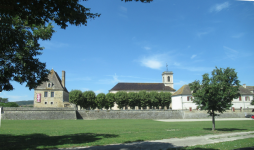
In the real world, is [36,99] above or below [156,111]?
above

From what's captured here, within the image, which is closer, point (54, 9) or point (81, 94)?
point (54, 9)

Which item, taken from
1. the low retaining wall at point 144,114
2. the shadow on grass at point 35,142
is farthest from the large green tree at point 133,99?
the shadow on grass at point 35,142

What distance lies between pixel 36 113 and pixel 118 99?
3189cm

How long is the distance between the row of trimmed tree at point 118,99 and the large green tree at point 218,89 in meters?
50.3

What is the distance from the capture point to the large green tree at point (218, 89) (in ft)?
64.3

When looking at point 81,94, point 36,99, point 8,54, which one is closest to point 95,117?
point 81,94

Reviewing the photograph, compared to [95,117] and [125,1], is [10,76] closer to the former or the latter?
[125,1]

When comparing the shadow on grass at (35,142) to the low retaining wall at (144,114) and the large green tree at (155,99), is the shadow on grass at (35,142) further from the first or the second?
the large green tree at (155,99)

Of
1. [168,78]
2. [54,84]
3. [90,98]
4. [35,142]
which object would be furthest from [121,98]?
[35,142]

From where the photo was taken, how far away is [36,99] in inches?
2397

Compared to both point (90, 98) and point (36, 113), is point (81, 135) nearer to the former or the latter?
point (36, 113)

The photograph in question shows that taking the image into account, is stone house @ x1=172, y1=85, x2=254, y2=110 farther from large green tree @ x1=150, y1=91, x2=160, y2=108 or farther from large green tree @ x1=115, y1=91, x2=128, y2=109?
large green tree @ x1=115, y1=91, x2=128, y2=109

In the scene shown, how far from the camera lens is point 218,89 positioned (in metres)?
19.8

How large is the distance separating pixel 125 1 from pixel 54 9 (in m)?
2.77
